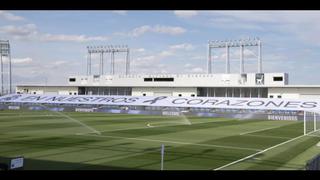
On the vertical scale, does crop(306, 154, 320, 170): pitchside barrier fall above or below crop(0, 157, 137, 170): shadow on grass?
above

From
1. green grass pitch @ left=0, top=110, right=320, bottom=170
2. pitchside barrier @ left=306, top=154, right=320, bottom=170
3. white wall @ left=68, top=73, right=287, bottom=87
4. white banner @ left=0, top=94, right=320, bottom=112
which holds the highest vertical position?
white wall @ left=68, top=73, right=287, bottom=87

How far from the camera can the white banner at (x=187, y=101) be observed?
60.3 meters

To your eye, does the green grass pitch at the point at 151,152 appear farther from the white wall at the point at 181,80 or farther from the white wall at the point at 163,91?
the white wall at the point at 163,91

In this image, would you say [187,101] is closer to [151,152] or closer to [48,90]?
[48,90]

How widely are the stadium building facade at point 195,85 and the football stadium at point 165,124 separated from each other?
190mm

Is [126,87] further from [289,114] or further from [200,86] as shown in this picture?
[289,114]

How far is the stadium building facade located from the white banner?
547 inches

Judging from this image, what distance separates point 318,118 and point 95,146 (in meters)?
33.9

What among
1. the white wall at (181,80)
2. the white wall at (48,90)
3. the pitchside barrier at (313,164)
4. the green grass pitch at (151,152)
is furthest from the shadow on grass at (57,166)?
the white wall at (48,90)

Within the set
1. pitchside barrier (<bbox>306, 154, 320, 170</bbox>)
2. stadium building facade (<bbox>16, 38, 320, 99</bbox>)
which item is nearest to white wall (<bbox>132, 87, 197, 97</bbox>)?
stadium building facade (<bbox>16, 38, 320, 99</bbox>)

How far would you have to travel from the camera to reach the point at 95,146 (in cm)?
2259

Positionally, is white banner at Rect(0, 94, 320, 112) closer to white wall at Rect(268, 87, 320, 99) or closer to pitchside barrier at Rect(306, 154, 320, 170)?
white wall at Rect(268, 87, 320, 99)

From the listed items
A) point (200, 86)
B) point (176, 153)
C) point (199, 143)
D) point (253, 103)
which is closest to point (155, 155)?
point (176, 153)

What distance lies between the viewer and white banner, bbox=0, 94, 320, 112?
198 ft
